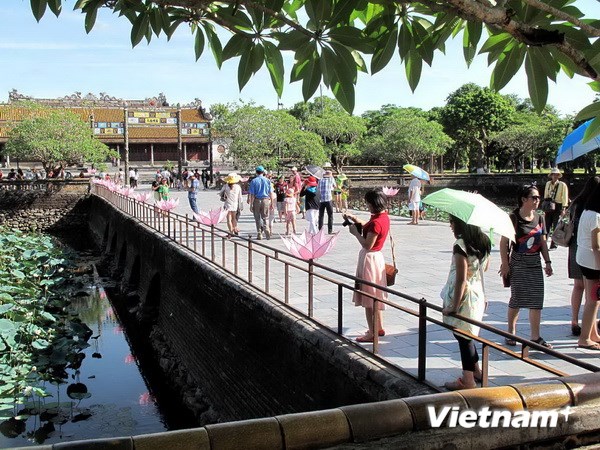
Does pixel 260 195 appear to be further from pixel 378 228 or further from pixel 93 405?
pixel 378 228

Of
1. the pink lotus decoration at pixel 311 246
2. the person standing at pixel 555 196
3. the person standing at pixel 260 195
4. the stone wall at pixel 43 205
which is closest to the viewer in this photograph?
A: the pink lotus decoration at pixel 311 246

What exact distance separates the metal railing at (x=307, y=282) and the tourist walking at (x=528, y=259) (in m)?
0.52

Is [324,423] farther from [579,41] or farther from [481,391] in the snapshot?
[579,41]

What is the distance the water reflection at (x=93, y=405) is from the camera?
8.92m

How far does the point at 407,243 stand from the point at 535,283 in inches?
324

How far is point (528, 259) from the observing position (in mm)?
5559

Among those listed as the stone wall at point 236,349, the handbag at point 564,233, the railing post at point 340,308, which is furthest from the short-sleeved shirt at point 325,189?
the railing post at point 340,308

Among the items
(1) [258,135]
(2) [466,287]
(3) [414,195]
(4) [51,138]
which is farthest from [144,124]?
(2) [466,287]

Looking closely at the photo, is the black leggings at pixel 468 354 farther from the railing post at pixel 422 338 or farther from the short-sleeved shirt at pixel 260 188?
the short-sleeved shirt at pixel 260 188

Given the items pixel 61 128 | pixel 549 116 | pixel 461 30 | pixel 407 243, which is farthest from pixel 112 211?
pixel 549 116

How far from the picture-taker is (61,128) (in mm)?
32719

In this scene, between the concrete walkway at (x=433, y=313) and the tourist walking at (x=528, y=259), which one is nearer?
the concrete walkway at (x=433, y=313)

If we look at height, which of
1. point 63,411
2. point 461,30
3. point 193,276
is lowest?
point 63,411

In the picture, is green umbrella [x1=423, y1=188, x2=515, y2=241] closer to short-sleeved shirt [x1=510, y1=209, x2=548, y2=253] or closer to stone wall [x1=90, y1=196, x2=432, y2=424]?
short-sleeved shirt [x1=510, y1=209, x2=548, y2=253]
